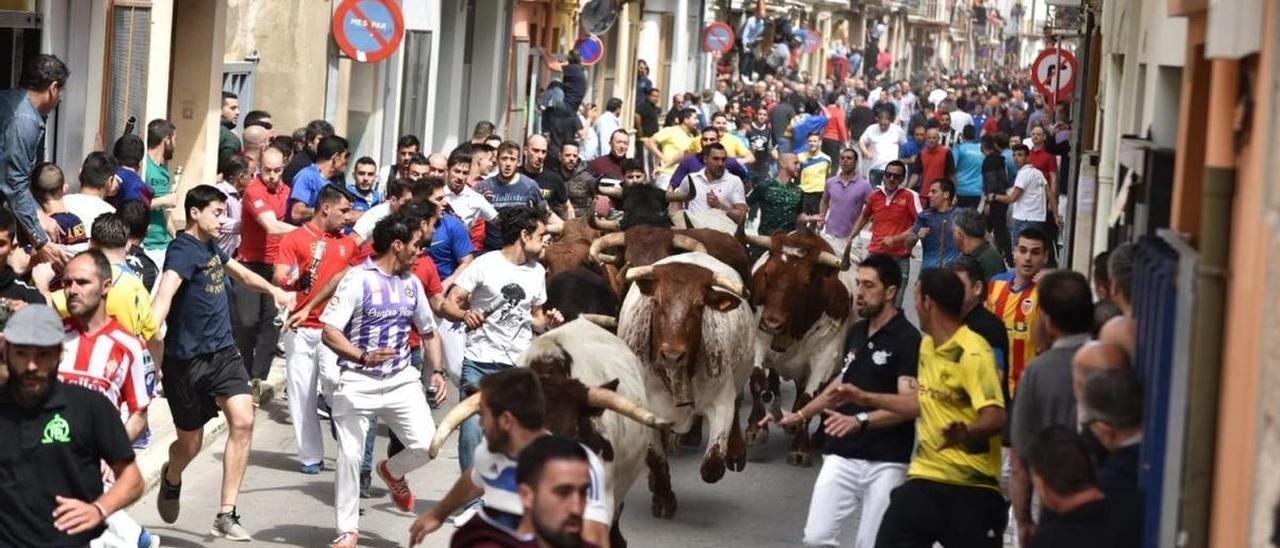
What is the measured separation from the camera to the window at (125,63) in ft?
58.0

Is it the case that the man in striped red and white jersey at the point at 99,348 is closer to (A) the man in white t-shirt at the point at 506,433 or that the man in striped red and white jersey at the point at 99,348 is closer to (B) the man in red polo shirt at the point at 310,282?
(A) the man in white t-shirt at the point at 506,433

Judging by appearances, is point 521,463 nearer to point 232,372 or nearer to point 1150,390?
point 1150,390

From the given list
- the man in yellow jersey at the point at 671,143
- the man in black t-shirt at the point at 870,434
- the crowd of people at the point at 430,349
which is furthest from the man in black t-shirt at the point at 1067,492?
the man in yellow jersey at the point at 671,143

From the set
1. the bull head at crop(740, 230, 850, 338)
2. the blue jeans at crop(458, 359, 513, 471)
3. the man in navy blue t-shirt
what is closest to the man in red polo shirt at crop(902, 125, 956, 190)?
the bull head at crop(740, 230, 850, 338)

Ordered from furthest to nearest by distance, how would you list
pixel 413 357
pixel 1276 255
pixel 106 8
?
pixel 106 8 → pixel 413 357 → pixel 1276 255

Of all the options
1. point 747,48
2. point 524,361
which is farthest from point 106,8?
point 747,48

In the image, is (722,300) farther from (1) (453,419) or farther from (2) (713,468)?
(1) (453,419)

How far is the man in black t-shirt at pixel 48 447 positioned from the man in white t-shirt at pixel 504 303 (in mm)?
4371

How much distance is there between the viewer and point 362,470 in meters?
12.9

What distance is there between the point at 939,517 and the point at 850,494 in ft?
2.57

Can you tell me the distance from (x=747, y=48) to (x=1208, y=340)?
173 ft

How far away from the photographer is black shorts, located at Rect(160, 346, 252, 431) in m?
11.3

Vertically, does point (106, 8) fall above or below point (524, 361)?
above

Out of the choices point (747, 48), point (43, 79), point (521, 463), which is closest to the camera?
point (521, 463)
